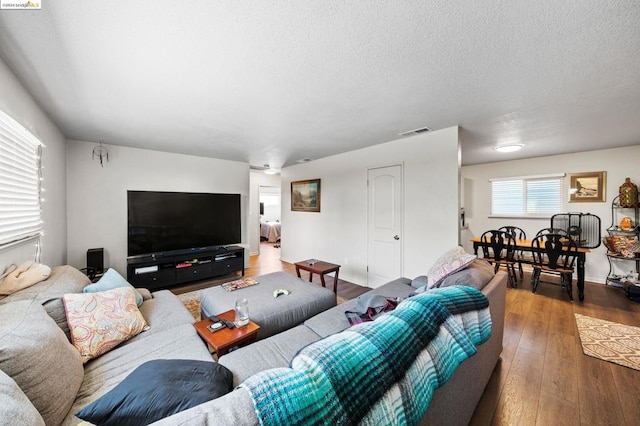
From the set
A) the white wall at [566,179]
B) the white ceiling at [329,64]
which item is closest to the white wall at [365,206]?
the white ceiling at [329,64]

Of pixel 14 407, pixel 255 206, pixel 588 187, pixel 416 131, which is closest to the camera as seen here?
pixel 14 407

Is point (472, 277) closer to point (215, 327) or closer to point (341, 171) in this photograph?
point (215, 327)

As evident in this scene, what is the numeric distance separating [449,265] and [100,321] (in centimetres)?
265

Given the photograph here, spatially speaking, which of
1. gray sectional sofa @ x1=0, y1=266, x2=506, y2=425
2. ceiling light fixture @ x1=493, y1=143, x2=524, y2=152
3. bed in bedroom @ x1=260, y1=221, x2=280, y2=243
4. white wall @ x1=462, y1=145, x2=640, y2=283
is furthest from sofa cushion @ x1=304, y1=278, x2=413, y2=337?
bed in bedroom @ x1=260, y1=221, x2=280, y2=243

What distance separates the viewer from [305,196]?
5.32 m

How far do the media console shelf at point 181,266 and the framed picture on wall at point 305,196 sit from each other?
1599mm

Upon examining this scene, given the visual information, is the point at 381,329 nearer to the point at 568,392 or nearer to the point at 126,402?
the point at 126,402

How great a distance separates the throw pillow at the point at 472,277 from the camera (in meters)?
1.75

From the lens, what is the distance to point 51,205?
9.30 ft

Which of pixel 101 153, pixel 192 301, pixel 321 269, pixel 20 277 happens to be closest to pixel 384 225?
pixel 321 269

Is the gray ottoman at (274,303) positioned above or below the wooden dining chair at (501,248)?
below

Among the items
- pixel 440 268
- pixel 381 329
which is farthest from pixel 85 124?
pixel 440 268

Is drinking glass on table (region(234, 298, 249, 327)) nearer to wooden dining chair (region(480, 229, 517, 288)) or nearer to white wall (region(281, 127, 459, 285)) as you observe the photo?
white wall (region(281, 127, 459, 285))

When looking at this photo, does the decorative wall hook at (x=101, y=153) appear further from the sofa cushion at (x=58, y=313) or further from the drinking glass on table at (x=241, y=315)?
the drinking glass on table at (x=241, y=315)
